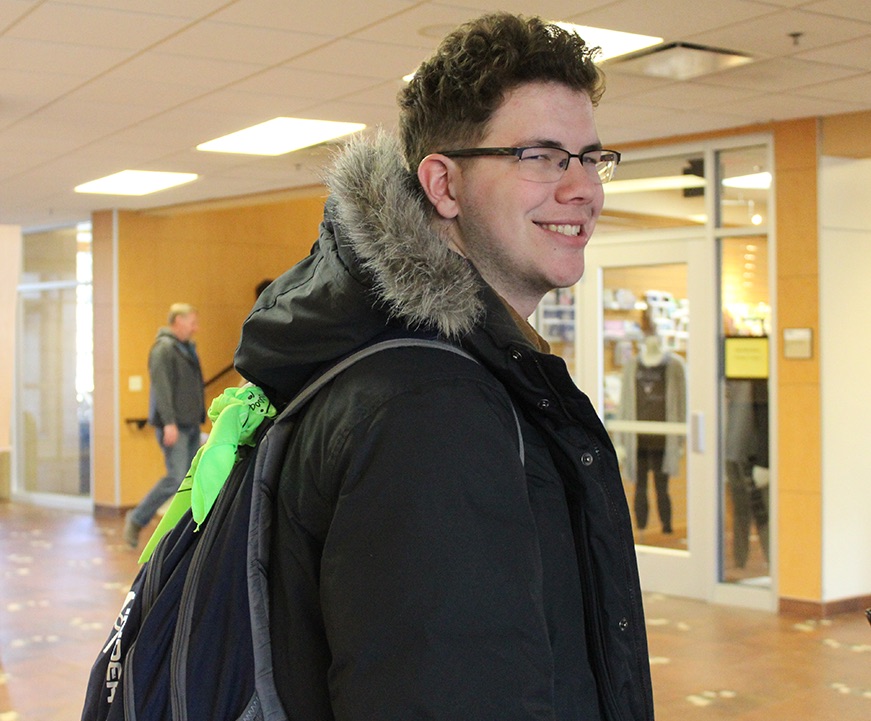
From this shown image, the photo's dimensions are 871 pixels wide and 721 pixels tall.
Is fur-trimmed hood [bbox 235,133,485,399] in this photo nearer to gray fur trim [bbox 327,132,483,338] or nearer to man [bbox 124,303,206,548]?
gray fur trim [bbox 327,132,483,338]

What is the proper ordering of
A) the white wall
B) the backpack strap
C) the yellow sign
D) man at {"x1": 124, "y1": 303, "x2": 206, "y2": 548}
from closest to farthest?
the backpack strap → the white wall → the yellow sign → man at {"x1": 124, "y1": 303, "x2": 206, "y2": 548}

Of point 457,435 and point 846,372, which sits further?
point 846,372

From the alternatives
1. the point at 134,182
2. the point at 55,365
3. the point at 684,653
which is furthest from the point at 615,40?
the point at 55,365

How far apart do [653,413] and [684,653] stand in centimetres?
212

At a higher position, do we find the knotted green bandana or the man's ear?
the man's ear

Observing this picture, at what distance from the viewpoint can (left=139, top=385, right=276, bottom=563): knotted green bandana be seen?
1326 millimetres

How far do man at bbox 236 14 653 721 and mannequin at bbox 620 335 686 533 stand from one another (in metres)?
6.21

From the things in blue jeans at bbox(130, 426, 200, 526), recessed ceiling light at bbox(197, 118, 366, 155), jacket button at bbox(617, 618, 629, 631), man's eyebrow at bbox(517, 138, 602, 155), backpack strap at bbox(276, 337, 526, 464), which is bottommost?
blue jeans at bbox(130, 426, 200, 526)

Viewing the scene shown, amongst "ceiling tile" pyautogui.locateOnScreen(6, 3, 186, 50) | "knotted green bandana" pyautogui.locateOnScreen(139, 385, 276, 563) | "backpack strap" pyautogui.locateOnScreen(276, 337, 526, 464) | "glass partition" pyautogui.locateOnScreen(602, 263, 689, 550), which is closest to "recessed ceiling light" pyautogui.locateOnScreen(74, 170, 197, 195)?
"glass partition" pyautogui.locateOnScreen(602, 263, 689, 550)

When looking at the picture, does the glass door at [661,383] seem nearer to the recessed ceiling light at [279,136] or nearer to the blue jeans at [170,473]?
the recessed ceiling light at [279,136]

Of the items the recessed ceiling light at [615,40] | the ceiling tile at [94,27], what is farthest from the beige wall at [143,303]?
the recessed ceiling light at [615,40]

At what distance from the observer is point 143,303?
38.1 feet

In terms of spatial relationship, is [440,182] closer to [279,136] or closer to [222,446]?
[222,446]

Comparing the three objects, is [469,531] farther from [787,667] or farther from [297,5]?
[787,667]
